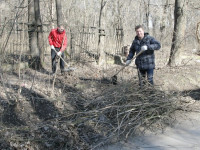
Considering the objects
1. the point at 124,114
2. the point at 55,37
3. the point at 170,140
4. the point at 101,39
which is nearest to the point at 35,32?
the point at 55,37

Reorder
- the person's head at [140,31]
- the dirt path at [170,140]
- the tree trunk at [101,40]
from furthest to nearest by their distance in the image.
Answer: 1. the tree trunk at [101,40]
2. the person's head at [140,31]
3. the dirt path at [170,140]

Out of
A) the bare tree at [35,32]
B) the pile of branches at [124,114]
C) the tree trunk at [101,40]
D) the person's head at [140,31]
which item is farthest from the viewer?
the tree trunk at [101,40]

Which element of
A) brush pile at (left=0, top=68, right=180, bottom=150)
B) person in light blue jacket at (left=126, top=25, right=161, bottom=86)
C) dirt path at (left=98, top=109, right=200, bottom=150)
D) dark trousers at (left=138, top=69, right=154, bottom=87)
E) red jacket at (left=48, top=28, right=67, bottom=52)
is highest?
red jacket at (left=48, top=28, right=67, bottom=52)

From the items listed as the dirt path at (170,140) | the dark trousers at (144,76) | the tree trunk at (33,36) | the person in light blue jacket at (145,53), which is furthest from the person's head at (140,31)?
the tree trunk at (33,36)

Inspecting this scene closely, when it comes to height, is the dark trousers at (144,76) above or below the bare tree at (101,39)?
below

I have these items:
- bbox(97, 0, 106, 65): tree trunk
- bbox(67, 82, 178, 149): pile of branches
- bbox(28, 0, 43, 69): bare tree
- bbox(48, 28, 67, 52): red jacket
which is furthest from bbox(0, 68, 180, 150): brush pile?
bbox(97, 0, 106, 65): tree trunk

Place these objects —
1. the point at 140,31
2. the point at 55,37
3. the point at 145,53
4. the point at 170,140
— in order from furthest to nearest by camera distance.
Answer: the point at 55,37
the point at 145,53
the point at 140,31
the point at 170,140

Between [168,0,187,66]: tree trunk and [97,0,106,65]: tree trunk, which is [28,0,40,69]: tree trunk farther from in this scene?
[168,0,187,66]: tree trunk

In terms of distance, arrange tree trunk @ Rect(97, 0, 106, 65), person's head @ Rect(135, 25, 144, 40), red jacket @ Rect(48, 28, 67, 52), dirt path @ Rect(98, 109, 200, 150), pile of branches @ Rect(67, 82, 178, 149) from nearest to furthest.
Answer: dirt path @ Rect(98, 109, 200, 150) → pile of branches @ Rect(67, 82, 178, 149) → person's head @ Rect(135, 25, 144, 40) → red jacket @ Rect(48, 28, 67, 52) → tree trunk @ Rect(97, 0, 106, 65)

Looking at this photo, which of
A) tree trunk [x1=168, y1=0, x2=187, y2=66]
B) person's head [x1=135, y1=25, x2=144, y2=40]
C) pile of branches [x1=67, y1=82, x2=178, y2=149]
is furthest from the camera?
tree trunk [x1=168, y1=0, x2=187, y2=66]

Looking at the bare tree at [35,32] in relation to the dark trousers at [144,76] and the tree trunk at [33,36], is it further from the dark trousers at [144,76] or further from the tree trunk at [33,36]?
the dark trousers at [144,76]

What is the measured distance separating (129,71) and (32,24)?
3.36 metres

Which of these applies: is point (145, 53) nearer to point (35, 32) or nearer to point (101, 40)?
Answer: point (101, 40)

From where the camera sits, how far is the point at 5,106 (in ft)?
14.4
